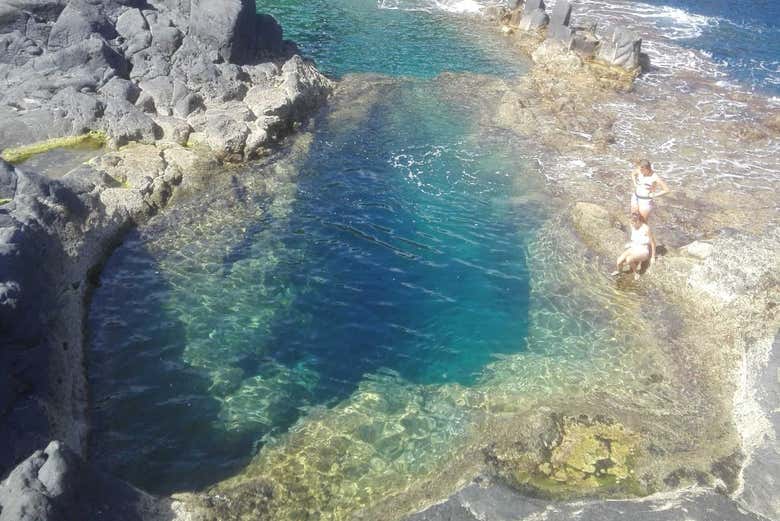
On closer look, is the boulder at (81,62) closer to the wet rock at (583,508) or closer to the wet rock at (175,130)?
the wet rock at (175,130)

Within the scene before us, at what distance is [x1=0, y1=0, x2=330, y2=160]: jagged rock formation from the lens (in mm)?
16516

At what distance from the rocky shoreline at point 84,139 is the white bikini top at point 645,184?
987 centimetres

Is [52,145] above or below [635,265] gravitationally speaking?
below

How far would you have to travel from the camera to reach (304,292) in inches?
503

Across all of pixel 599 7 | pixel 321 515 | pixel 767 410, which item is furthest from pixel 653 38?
pixel 321 515

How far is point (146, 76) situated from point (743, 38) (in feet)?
92.6

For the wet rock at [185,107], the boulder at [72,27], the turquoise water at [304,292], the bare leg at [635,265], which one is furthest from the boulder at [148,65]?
the bare leg at [635,265]

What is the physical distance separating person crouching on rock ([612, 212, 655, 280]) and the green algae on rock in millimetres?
13257

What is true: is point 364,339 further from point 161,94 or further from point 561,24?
point 561,24

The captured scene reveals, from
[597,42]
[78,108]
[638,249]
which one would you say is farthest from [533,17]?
[78,108]

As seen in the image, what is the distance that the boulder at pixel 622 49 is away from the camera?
24641 mm

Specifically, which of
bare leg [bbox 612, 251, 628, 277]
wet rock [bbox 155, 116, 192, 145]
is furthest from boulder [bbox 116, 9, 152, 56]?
bare leg [bbox 612, 251, 628, 277]

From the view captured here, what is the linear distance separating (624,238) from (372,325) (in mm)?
6416

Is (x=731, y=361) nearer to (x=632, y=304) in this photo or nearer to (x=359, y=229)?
(x=632, y=304)
